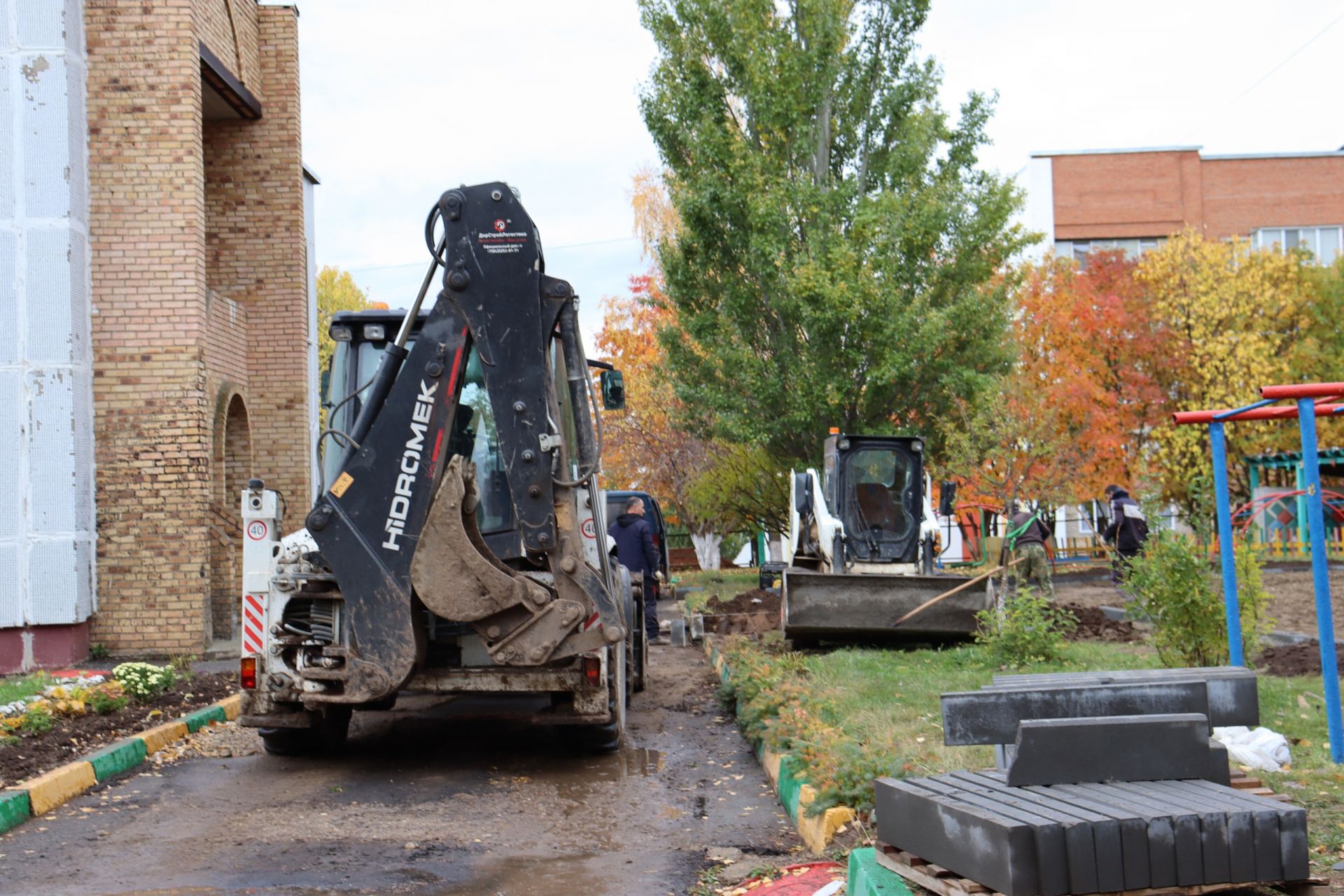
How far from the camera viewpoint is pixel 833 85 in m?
23.0

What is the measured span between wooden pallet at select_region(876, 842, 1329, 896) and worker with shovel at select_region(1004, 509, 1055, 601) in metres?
9.20

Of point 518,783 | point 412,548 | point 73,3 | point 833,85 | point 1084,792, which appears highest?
point 833,85

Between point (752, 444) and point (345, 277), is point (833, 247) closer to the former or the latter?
point (752, 444)

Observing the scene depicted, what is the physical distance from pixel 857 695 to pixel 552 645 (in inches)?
112

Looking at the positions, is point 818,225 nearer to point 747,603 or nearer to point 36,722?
point 747,603

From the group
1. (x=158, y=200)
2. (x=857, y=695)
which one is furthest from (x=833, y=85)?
(x=857, y=695)

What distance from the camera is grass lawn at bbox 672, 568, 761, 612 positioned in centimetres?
2108

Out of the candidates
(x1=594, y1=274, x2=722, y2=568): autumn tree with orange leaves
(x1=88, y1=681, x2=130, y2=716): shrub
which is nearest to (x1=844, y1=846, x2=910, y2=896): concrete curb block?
(x1=88, y1=681, x2=130, y2=716): shrub

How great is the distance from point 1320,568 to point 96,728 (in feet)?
26.5

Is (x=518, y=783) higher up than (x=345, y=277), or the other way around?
(x=345, y=277)

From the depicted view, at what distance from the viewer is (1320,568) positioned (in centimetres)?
698

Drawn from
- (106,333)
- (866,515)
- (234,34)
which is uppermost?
(234,34)

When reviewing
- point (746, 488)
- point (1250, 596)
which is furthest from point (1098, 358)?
point (1250, 596)

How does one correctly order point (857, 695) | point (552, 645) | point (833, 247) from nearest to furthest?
1. point (552, 645)
2. point (857, 695)
3. point (833, 247)
